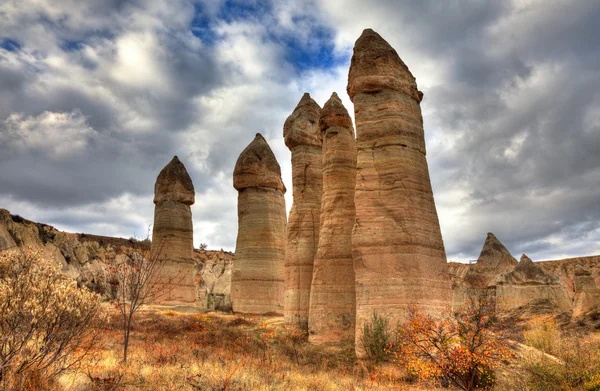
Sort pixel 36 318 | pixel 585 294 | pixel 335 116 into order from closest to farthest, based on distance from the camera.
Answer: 1. pixel 36 318
2. pixel 335 116
3. pixel 585 294

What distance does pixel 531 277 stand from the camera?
26.3 metres

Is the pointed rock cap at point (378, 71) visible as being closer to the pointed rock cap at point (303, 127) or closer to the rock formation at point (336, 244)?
the rock formation at point (336, 244)

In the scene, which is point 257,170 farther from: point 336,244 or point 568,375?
point 568,375

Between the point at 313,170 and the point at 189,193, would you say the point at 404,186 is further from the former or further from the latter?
the point at 189,193

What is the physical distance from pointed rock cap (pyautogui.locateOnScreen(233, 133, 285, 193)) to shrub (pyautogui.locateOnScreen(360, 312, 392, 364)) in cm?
1558

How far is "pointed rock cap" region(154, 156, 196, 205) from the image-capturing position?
31.7 metres

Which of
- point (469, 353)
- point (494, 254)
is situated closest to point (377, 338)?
point (469, 353)

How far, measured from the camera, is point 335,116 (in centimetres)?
1784

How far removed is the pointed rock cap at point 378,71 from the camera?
1494 centimetres

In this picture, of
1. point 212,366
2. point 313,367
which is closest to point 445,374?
point 313,367

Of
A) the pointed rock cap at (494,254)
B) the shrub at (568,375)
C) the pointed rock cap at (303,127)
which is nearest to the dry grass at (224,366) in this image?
the shrub at (568,375)

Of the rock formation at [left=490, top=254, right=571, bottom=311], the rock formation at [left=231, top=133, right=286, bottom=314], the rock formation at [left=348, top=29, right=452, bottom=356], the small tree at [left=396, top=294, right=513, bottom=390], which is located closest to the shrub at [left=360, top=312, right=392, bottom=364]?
the rock formation at [left=348, top=29, right=452, bottom=356]

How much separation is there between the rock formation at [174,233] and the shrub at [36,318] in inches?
839

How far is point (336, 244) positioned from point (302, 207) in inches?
167
